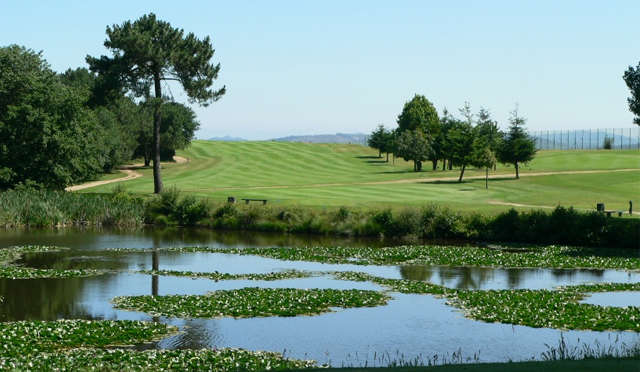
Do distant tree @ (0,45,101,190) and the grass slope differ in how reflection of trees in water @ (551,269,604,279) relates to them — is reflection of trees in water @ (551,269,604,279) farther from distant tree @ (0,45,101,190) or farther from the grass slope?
distant tree @ (0,45,101,190)

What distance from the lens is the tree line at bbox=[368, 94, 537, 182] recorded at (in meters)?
85.8

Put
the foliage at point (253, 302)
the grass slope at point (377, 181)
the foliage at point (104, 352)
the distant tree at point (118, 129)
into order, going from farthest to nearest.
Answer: the distant tree at point (118, 129)
the grass slope at point (377, 181)
the foliage at point (253, 302)
the foliage at point (104, 352)

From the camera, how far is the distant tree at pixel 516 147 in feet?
287

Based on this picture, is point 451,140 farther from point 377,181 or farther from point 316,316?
point 316,316

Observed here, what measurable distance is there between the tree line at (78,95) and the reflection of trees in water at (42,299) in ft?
97.6

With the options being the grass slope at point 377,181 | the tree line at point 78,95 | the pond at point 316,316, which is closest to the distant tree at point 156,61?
the tree line at point 78,95

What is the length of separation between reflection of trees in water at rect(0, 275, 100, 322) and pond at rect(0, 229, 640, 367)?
0.04m

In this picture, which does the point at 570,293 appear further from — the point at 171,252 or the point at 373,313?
the point at 171,252

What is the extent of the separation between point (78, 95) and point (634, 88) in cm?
4105

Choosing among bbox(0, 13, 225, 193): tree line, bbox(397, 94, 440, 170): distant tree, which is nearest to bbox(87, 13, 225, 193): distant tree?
bbox(0, 13, 225, 193): tree line

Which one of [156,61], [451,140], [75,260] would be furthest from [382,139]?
[75,260]

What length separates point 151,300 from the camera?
1088 inches

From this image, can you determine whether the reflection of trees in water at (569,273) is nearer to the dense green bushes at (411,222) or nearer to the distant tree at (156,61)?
the dense green bushes at (411,222)

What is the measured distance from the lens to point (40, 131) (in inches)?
2377
